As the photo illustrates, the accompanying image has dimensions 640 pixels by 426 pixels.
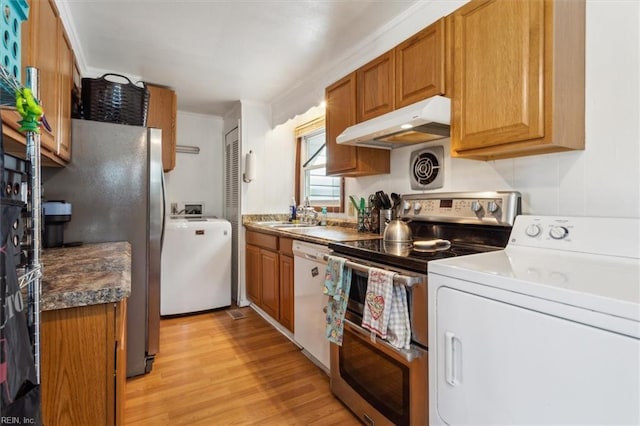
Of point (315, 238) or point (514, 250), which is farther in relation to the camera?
point (315, 238)

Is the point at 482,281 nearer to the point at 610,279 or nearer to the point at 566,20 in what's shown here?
the point at 610,279

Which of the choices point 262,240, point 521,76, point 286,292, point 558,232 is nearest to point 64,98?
point 262,240

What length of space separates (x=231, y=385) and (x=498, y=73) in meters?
2.19

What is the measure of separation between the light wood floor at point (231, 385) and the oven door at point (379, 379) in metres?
0.16

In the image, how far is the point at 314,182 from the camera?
360cm

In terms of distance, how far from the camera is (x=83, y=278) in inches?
41.3

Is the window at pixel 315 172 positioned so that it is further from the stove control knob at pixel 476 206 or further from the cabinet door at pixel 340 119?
the stove control knob at pixel 476 206

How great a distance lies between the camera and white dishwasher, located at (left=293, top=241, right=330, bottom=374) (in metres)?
2.00

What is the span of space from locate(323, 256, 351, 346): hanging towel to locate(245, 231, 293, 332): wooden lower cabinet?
82 cm

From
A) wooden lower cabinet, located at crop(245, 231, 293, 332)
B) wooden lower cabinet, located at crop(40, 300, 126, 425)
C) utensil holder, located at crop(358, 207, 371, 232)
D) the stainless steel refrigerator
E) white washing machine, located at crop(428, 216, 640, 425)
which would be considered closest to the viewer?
white washing machine, located at crop(428, 216, 640, 425)

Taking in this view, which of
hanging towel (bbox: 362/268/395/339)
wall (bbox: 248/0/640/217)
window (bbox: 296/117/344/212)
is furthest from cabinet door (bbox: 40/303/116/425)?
window (bbox: 296/117/344/212)

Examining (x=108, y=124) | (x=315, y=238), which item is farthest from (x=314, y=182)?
(x=108, y=124)

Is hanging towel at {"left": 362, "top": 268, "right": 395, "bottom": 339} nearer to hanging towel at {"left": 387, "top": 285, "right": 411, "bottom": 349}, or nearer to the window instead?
hanging towel at {"left": 387, "top": 285, "right": 411, "bottom": 349}

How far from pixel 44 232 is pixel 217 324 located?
165 centimetres
